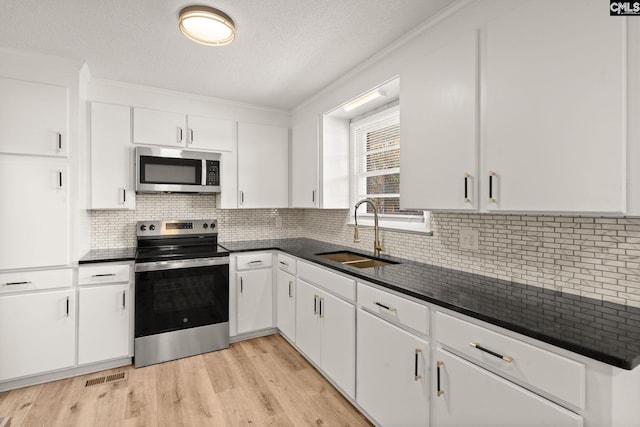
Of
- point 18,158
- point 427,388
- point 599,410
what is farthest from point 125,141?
point 599,410

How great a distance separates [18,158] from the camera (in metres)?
2.28

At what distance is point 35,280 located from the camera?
234 cm

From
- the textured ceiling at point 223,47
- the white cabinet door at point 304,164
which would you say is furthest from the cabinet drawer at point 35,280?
the white cabinet door at point 304,164

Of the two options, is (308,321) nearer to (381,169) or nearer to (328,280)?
(328,280)

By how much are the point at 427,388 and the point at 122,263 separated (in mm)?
2441

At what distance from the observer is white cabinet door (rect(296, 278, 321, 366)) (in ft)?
8.00

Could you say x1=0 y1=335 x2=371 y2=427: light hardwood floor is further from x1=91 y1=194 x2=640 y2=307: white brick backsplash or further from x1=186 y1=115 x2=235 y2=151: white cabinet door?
x1=186 y1=115 x2=235 y2=151: white cabinet door

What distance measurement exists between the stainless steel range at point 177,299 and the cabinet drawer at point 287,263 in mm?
507

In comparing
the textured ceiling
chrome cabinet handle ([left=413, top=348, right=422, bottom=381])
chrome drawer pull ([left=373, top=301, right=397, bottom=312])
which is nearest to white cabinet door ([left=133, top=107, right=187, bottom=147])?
the textured ceiling

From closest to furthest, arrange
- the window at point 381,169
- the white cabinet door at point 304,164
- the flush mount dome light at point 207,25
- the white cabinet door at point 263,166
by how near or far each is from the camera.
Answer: the flush mount dome light at point 207,25 < the window at point 381,169 < the white cabinet door at point 304,164 < the white cabinet door at point 263,166

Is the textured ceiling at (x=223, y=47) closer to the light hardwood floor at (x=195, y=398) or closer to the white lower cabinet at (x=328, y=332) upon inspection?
the white lower cabinet at (x=328, y=332)

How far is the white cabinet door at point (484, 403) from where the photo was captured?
41.3 inches

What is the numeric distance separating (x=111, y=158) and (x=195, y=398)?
2.11 m

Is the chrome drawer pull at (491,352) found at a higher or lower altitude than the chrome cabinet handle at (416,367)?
higher
